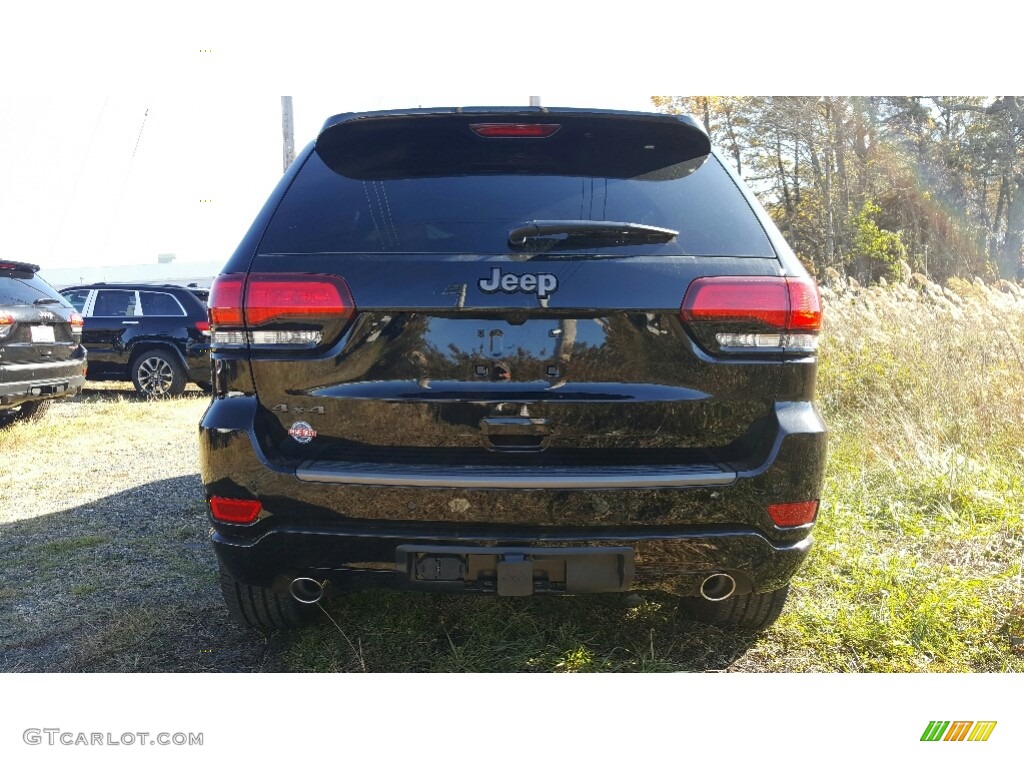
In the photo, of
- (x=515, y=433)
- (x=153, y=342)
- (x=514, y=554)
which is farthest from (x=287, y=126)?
(x=514, y=554)

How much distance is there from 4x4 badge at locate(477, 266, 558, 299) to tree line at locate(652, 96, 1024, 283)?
8630 millimetres

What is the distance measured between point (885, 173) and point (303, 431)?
637 inches

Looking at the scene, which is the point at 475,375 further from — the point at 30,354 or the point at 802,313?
the point at 30,354

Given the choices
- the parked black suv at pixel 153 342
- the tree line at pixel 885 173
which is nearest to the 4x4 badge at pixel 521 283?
the tree line at pixel 885 173

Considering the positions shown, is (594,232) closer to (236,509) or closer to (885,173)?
(236,509)

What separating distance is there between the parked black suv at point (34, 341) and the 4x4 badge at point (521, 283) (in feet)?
20.3

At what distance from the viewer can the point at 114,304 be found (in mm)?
10617

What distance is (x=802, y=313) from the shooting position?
2.03 m

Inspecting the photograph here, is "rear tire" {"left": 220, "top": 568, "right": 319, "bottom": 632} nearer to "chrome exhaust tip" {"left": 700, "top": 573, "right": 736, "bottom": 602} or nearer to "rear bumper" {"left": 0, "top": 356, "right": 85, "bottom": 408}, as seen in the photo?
"chrome exhaust tip" {"left": 700, "top": 573, "right": 736, "bottom": 602}

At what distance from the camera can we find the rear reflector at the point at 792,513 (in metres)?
2.03

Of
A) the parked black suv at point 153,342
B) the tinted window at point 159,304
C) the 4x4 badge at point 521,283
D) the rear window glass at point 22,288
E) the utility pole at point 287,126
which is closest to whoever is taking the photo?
the 4x4 badge at point 521,283
